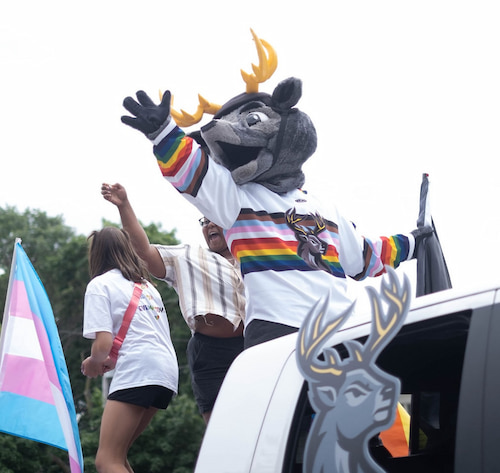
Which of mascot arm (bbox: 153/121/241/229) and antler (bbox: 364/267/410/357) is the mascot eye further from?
antler (bbox: 364/267/410/357)

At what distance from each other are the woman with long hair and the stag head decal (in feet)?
6.35

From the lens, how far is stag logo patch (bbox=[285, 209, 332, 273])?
311 cm

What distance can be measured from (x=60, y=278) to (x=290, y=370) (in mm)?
21268

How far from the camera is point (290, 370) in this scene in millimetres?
2006

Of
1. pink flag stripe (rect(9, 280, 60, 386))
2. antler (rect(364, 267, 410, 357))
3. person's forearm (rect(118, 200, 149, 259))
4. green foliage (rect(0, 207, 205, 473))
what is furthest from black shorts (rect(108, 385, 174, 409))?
green foliage (rect(0, 207, 205, 473))

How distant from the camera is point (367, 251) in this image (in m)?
3.56

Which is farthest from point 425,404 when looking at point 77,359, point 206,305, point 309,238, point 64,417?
point 77,359

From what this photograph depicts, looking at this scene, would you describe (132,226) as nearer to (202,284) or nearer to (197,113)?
(202,284)

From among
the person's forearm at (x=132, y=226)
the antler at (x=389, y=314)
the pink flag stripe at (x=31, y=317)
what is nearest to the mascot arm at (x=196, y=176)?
the person's forearm at (x=132, y=226)

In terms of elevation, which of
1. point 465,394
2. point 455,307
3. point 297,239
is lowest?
point 465,394

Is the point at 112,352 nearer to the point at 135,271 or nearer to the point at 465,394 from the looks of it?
the point at 135,271

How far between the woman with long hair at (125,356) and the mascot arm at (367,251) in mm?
979

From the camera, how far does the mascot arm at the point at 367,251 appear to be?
11.4ft

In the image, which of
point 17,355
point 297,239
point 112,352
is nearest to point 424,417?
point 297,239
